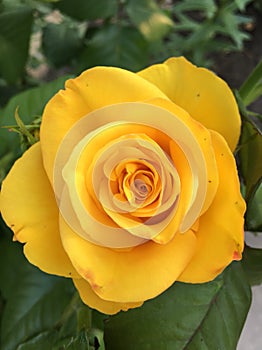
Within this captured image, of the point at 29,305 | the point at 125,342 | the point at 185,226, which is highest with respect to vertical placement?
the point at 185,226

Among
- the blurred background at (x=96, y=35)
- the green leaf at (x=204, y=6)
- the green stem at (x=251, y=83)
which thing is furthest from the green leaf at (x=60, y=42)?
the green stem at (x=251, y=83)

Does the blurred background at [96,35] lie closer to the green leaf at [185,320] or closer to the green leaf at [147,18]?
the green leaf at [147,18]

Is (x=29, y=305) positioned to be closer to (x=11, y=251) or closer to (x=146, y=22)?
(x=11, y=251)

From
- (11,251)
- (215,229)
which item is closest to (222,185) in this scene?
(215,229)

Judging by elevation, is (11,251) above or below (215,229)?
below

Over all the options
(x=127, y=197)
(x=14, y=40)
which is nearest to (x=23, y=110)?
(x=14, y=40)

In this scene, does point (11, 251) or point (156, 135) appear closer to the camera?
point (156, 135)
